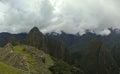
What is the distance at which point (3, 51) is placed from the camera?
10112cm

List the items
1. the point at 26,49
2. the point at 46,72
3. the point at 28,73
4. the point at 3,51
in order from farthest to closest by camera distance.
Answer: the point at 26,49
the point at 3,51
the point at 46,72
the point at 28,73

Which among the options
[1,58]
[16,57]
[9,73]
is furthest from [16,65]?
[9,73]

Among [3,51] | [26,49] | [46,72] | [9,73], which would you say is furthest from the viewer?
[26,49]

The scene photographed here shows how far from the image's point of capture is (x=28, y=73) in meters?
79.1

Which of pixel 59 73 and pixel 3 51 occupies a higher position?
pixel 3 51

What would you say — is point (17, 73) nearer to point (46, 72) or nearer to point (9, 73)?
point (9, 73)

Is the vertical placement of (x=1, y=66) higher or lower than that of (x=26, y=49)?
lower

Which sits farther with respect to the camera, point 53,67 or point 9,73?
point 53,67

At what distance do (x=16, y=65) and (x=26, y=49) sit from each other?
25007 mm

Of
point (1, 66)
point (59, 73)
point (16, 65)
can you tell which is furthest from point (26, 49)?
point (1, 66)

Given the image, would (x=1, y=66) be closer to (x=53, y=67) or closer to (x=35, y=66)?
(x=35, y=66)

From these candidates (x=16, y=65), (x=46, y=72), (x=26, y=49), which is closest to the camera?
(x=16, y=65)

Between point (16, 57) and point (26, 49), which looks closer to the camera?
point (16, 57)

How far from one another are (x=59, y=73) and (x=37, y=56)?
9.62 m
